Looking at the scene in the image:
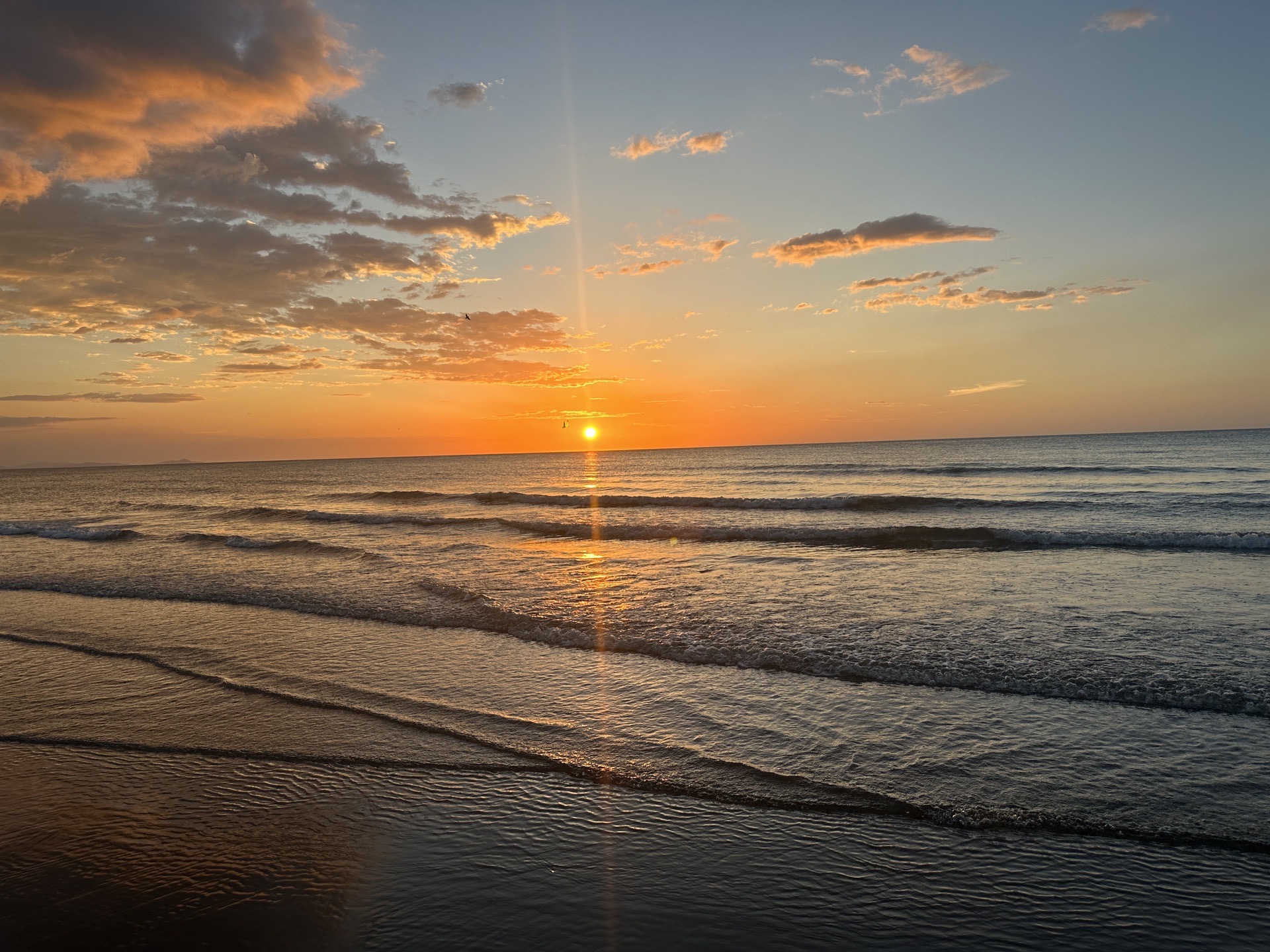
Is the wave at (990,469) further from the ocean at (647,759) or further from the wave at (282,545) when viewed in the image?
the wave at (282,545)

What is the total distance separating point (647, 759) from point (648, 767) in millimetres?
160

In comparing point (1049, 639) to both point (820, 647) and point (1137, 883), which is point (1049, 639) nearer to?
point (820, 647)

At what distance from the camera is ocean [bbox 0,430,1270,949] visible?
4.29 metres

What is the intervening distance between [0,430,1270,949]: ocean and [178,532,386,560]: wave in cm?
551

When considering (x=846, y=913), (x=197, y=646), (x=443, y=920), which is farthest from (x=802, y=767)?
(x=197, y=646)

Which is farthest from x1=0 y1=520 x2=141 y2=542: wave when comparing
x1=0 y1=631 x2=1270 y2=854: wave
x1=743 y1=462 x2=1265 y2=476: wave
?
x1=743 y1=462 x2=1265 y2=476: wave

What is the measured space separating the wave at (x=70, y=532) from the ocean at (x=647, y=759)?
544 inches

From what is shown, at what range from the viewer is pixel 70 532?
3009cm

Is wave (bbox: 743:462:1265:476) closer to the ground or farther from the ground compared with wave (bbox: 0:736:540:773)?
farther from the ground

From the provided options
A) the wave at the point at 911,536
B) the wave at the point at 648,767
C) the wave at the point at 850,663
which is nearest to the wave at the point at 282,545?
the wave at the point at 911,536

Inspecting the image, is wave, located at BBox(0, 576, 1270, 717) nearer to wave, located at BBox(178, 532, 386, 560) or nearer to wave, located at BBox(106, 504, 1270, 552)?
wave, located at BBox(178, 532, 386, 560)

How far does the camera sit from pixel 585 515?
34031 mm

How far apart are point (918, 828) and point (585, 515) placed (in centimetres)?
2927

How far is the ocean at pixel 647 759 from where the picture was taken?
4.29m
